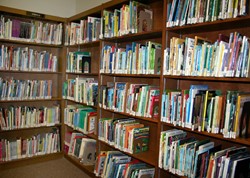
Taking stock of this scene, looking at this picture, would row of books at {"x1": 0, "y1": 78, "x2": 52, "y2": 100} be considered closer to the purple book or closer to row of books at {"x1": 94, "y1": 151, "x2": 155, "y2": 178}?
the purple book

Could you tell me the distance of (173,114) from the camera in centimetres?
184

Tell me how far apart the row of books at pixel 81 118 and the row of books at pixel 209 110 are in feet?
4.25

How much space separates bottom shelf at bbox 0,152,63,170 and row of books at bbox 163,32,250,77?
2.58 metres

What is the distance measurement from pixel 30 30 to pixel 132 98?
2.03 m

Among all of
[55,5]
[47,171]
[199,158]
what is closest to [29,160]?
[47,171]

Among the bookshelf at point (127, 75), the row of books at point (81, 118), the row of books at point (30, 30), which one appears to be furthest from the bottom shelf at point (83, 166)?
the row of books at point (30, 30)

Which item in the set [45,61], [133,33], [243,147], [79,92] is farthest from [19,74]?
[243,147]

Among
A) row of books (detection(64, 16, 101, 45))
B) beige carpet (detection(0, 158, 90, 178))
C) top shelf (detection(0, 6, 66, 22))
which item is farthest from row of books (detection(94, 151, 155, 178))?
top shelf (detection(0, 6, 66, 22))

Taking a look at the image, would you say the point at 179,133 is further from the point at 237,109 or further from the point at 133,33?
the point at 133,33

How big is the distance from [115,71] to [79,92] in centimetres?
87

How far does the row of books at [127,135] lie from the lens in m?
2.25

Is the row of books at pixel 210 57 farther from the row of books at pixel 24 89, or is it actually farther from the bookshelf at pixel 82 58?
the row of books at pixel 24 89

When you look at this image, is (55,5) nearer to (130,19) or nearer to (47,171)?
(130,19)

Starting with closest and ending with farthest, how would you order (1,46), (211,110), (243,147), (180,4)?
(211,110)
(243,147)
(180,4)
(1,46)
